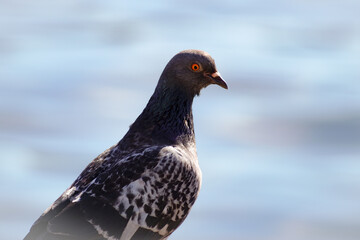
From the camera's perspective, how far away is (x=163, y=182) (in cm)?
1301

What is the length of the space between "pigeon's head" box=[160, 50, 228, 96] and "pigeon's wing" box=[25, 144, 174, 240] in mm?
968

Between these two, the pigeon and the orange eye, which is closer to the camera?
the pigeon

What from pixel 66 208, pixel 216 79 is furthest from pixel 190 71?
pixel 66 208

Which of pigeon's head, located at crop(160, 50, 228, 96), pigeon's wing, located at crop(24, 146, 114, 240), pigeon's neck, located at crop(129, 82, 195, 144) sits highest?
pigeon's head, located at crop(160, 50, 228, 96)

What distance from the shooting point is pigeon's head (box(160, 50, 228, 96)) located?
532 inches

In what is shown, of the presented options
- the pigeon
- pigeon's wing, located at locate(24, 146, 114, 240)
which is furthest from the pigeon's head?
pigeon's wing, located at locate(24, 146, 114, 240)

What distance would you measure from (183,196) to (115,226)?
86 centimetres

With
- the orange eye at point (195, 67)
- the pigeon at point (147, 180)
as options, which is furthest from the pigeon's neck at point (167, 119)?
the orange eye at point (195, 67)

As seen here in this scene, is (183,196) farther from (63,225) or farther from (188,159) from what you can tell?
(63,225)

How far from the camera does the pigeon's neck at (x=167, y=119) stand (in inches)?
532

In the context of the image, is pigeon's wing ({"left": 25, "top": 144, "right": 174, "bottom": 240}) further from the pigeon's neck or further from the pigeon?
the pigeon's neck

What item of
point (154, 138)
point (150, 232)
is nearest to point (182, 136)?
point (154, 138)

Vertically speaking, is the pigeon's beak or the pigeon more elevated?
the pigeon's beak

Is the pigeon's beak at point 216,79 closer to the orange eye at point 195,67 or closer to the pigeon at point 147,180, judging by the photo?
the pigeon at point 147,180
